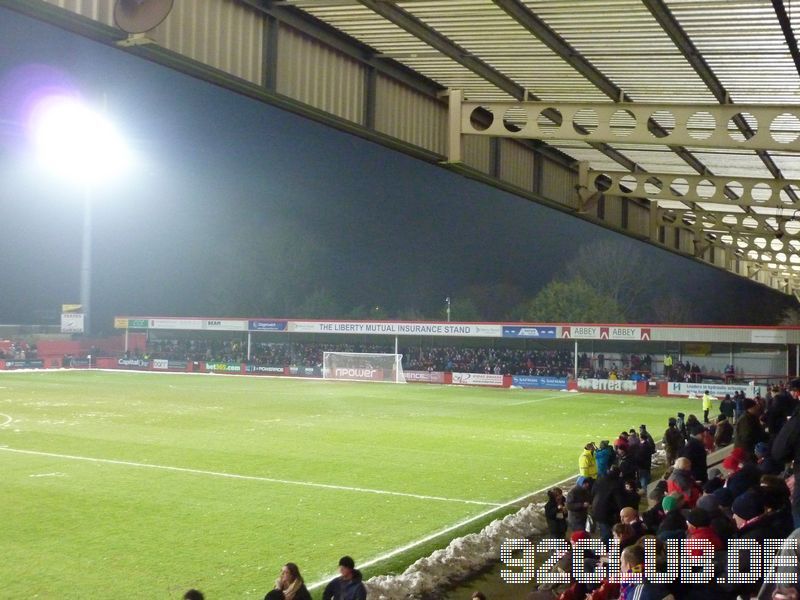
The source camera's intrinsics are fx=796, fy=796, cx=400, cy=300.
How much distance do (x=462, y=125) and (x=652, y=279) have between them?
7971 centimetres

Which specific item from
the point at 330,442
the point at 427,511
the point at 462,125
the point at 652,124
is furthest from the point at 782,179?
the point at 330,442

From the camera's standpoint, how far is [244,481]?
15.9 metres

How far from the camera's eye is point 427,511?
13625mm

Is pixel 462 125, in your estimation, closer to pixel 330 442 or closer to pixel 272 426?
pixel 330 442

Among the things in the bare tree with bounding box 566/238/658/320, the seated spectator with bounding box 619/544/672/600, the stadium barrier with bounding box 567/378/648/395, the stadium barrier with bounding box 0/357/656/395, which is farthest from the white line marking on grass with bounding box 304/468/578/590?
the bare tree with bounding box 566/238/658/320

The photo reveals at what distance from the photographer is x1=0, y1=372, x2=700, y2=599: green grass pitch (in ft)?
33.5

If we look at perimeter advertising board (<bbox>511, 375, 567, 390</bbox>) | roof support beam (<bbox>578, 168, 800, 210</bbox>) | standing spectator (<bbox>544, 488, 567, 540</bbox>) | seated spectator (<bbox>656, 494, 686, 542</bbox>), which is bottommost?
perimeter advertising board (<bbox>511, 375, 567, 390</bbox>)

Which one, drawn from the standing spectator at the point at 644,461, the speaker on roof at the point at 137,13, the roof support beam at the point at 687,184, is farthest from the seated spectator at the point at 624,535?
the roof support beam at the point at 687,184

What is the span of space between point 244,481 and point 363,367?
118 ft

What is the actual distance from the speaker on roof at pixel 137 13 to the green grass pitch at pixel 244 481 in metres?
6.06

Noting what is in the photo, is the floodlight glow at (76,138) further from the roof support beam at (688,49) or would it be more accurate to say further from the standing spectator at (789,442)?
the standing spectator at (789,442)

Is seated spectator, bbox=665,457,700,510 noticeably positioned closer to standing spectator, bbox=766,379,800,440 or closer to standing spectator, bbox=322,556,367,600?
standing spectator, bbox=766,379,800,440

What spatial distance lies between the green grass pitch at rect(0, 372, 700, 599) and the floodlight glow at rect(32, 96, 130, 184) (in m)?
29.0

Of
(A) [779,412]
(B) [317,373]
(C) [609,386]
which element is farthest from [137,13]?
(B) [317,373]
